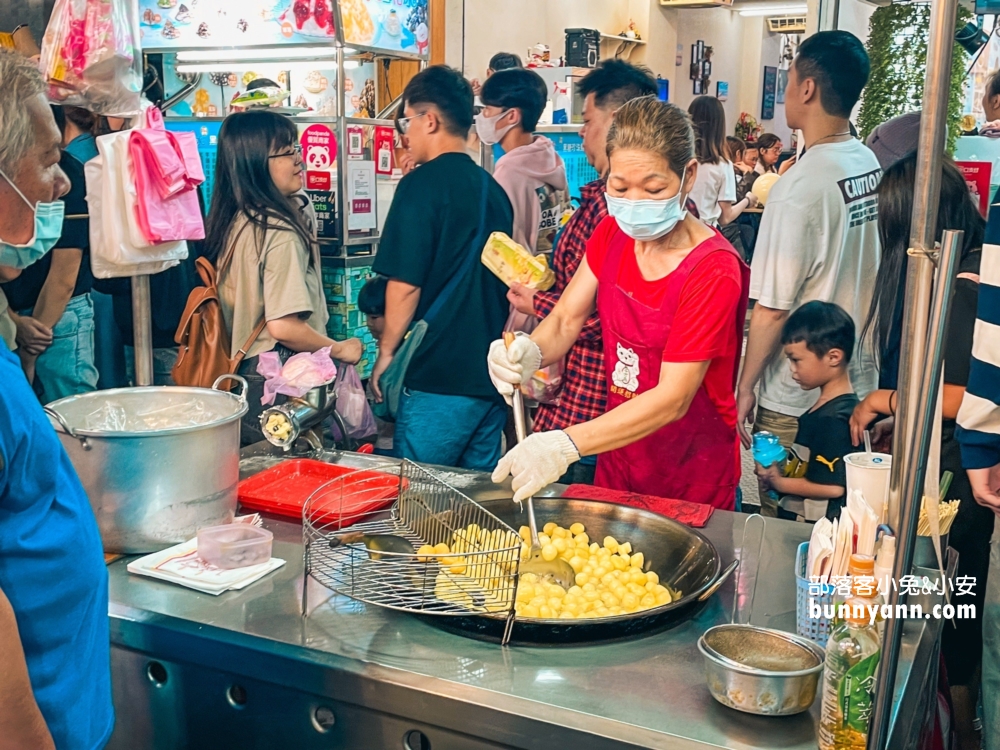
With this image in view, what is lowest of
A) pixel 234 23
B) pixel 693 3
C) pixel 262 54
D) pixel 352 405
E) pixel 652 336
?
pixel 352 405

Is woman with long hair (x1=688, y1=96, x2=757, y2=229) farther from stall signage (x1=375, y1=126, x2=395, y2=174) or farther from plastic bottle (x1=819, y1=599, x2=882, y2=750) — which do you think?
plastic bottle (x1=819, y1=599, x2=882, y2=750)

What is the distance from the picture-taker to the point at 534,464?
6.01 feet

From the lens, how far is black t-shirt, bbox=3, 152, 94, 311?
3.30 metres

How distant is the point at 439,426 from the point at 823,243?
133 centimetres

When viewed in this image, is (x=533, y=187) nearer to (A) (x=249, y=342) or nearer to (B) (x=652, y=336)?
(A) (x=249, y=342)

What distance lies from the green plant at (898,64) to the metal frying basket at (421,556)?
2.91 meters

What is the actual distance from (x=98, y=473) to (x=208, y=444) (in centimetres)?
19

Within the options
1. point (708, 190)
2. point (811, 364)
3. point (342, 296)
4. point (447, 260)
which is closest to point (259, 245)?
point (447, 260)

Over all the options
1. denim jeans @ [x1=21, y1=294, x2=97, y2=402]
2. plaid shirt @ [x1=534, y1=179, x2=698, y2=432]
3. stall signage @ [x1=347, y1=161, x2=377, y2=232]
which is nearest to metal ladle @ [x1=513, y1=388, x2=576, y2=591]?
plaid shirt @ [x1=534, y1=179, x2=698, y2=432]

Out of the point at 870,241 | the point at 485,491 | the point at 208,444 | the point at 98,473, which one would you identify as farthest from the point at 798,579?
the point at 870,241

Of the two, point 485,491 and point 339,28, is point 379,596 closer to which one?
point 485,491

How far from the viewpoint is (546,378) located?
2928 mm

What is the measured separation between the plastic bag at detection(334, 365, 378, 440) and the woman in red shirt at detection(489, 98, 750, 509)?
1.35 meters

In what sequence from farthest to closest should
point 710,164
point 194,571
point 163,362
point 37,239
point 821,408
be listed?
point 710,164 < point 163,362 < point 821,408 < point 37,239 < point 194,571
